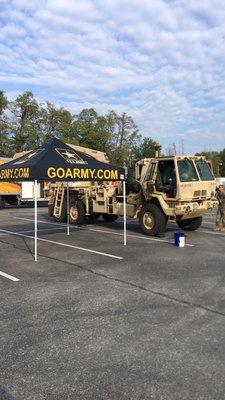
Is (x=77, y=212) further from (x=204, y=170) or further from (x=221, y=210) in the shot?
(x=204, y=170)

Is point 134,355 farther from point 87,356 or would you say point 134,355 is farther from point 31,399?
point 31,399

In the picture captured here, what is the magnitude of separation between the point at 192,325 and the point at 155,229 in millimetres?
8479

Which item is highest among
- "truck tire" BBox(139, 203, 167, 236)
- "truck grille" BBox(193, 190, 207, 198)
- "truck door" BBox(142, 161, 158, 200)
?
"truck door" BBox(142, 161, 158, 200)

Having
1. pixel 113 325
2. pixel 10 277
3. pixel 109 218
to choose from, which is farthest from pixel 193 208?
pixel 113 325

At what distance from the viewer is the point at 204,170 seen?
1518cm

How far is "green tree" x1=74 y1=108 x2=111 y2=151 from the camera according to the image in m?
69.3

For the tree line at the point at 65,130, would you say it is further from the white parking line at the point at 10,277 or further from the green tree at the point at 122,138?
the white parking line at the point at 10,277

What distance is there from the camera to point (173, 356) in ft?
16.9

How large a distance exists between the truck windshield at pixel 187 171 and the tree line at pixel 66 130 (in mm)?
32467

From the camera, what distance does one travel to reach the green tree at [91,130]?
227 feet

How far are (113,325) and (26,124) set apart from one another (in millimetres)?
55670

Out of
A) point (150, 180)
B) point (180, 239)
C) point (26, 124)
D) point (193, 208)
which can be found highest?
point (26, 124)

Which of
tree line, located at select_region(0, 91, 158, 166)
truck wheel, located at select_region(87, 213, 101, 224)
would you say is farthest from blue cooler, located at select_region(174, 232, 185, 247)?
tree line, located at select_region(0, 91, 158, 166)

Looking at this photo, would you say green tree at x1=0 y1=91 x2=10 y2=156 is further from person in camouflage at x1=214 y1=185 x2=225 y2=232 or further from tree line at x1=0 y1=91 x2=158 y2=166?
person in camouflage at x1=214 y1=185 x2=225 y2=232
